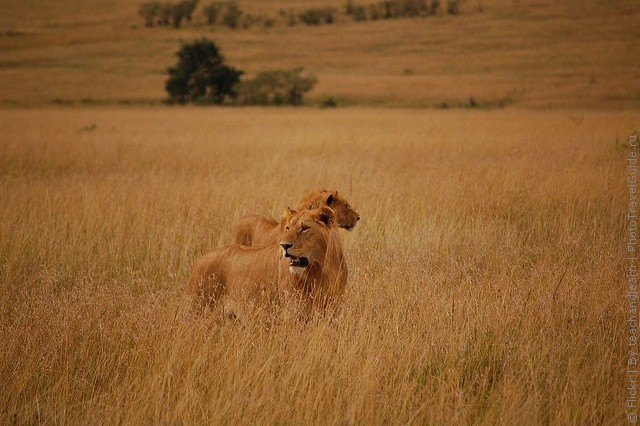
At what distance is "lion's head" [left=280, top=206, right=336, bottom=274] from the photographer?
4680 mm

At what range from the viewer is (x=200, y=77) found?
47.7m

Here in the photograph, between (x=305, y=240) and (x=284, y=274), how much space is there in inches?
13.3

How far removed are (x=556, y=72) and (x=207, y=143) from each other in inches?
1599

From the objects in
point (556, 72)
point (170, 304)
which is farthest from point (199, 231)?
point (556, 72)

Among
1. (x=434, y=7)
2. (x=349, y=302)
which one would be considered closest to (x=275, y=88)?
(x=349, y=302)

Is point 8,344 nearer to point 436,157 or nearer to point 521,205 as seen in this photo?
point 521,205

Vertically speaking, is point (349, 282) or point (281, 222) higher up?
point (281, 222)

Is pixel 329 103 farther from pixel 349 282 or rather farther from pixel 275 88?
pixel 349 282

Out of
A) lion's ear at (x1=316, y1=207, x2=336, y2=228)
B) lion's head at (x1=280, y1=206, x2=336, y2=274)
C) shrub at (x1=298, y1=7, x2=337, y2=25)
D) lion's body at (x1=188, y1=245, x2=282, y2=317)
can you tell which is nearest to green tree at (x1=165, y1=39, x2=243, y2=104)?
lion's body at (x1=188, y1=245, x2=282, y2=317)

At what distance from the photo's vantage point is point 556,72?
178ft

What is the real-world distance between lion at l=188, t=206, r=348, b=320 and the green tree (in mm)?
42199


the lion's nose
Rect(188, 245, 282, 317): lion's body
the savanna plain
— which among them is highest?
the lion's nose

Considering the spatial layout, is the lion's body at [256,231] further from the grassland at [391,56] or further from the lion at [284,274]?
the grassland at [391,56]

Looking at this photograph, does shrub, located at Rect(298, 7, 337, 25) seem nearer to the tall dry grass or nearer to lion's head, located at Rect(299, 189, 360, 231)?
the tall dry grass
